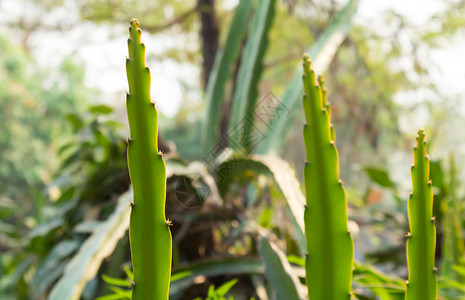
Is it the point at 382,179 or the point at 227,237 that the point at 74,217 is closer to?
the point at 227,237

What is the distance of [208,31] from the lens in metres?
1.27

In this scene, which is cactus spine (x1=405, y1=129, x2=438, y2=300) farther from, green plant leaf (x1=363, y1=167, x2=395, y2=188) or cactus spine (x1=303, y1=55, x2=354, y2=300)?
green plant leaf (x1=363, y1=167, x2=395, y2=188)

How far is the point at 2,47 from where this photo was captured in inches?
194

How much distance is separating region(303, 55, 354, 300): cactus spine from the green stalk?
63 mm

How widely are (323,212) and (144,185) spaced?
78 mm

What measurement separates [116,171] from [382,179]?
419 millimetres

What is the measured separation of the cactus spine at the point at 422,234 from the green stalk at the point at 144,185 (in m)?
0.11

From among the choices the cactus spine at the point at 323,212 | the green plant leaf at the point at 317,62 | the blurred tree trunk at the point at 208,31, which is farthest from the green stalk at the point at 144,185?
the blurred tree trunk at the point at 208,31

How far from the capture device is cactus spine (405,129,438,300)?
177 mm

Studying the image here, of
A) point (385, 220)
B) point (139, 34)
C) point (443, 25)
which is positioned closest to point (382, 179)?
point (385, 220)

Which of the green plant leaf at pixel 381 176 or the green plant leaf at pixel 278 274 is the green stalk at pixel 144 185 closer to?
the green plant leaf at pixel 278 274

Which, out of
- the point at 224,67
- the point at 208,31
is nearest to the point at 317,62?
the point at 224,67

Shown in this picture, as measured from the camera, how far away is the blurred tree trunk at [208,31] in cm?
124

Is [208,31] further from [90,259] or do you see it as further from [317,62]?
[90,259]
